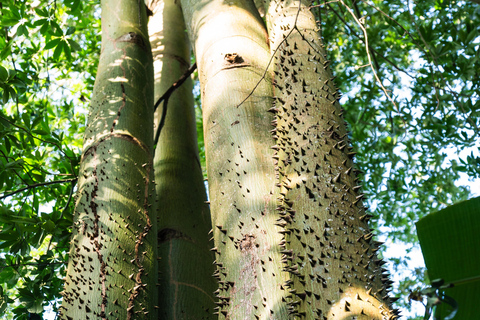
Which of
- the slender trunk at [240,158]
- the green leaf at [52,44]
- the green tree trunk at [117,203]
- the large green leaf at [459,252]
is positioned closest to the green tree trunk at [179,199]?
the green tree trunk at [117,203]

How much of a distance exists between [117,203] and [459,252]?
138cm

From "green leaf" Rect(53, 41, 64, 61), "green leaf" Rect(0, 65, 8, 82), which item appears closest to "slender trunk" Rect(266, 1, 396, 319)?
"green leaf" Rect(0, 65, 8, 82)

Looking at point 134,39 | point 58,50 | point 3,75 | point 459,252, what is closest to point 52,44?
point 58,50

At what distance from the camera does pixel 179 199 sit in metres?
2.58

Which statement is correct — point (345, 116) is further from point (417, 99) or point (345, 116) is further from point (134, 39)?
point (134, 39)

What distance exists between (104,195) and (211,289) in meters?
0.82

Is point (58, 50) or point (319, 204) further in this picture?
point (58, 50)

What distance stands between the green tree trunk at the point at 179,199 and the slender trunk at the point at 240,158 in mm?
676

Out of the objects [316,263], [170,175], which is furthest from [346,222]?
[170,175]

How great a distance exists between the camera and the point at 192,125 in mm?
3221

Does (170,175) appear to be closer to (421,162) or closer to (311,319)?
(311,319)

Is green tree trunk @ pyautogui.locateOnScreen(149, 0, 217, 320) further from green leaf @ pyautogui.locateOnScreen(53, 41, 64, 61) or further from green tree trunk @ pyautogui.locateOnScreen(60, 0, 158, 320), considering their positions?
green leaf @ pyautogui.locateOnScreen(53, 41, 64, 61)

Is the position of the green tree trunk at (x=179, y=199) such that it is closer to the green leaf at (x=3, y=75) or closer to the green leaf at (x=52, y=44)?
the green leaf at (x=52, y=44)

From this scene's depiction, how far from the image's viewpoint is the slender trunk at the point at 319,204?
1.18m
